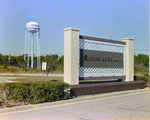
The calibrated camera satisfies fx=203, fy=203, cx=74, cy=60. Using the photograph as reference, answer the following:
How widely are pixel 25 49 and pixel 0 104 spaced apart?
4637 centimetres

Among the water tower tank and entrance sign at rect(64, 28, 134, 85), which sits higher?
the water tower tank

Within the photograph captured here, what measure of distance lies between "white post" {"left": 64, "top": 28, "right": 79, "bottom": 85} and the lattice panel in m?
0.68

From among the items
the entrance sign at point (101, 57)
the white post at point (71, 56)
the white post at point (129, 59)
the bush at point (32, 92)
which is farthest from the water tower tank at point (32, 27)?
the bush at point (32, 92)

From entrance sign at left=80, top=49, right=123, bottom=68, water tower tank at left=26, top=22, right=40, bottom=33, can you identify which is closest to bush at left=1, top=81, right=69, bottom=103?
entrance sign at left=80, top=49, right=123, bottom=68

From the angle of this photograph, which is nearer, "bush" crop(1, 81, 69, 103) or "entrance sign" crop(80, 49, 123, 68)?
"bush" crop(1, 81, 69, 103)

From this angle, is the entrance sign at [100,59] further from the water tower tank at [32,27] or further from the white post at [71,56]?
the water tower tank at [32,27]

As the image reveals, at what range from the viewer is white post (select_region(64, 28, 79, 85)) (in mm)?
12492

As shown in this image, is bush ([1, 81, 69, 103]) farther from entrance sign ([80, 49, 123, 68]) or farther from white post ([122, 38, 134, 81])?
white post ([122, 38, 134, 81])

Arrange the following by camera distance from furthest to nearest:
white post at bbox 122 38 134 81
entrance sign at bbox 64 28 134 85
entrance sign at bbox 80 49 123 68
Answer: white post at bbox 122 38 134 81
entrance sign at bbox 80 49 123 68
entrance sign at bbox 64 28 134 85

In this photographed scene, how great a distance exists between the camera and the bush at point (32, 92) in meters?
9.52

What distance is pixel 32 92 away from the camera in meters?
9.70

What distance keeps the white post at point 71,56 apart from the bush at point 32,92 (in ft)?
7.54

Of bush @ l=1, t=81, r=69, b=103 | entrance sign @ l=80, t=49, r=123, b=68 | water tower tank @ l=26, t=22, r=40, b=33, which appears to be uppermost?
water tower tank @ l=26, t=22, r=40, b=33

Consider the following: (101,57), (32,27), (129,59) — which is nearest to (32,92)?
(101,57)
